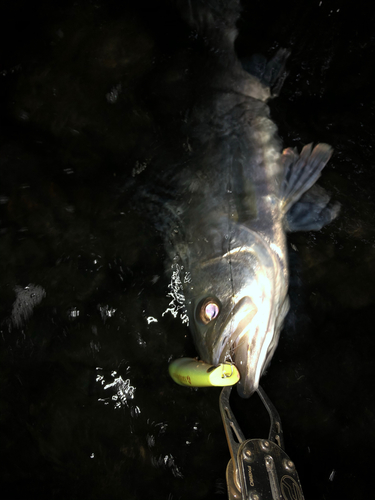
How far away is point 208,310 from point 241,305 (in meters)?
0.28

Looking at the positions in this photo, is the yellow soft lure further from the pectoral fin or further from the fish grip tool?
the pectoral fin

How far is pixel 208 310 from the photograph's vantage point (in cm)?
220

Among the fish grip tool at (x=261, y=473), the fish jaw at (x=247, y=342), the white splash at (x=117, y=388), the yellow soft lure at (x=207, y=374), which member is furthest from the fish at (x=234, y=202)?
the white splash at (x=117, y=388)

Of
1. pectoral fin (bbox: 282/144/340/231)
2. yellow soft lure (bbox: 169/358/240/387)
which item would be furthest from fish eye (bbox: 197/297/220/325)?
pectoral fin (bbox: 282/144/340/231)

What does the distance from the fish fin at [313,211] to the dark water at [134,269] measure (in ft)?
0.35

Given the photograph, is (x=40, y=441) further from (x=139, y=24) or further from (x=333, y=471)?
(x=139, y=24)

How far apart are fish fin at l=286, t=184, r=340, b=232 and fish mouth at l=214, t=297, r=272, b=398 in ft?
2.71

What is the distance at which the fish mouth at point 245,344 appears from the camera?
1.80 metres

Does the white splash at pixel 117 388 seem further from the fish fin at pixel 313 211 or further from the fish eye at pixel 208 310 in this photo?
the fish fin at pixel 313 211

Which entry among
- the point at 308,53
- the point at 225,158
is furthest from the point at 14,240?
the point at 308,53

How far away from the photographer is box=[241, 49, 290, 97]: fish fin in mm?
2799

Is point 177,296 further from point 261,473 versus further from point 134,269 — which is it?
point 261,473

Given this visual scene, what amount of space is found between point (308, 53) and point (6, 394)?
3.72 meters

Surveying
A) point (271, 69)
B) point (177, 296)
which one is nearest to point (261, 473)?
point (177, 296)
